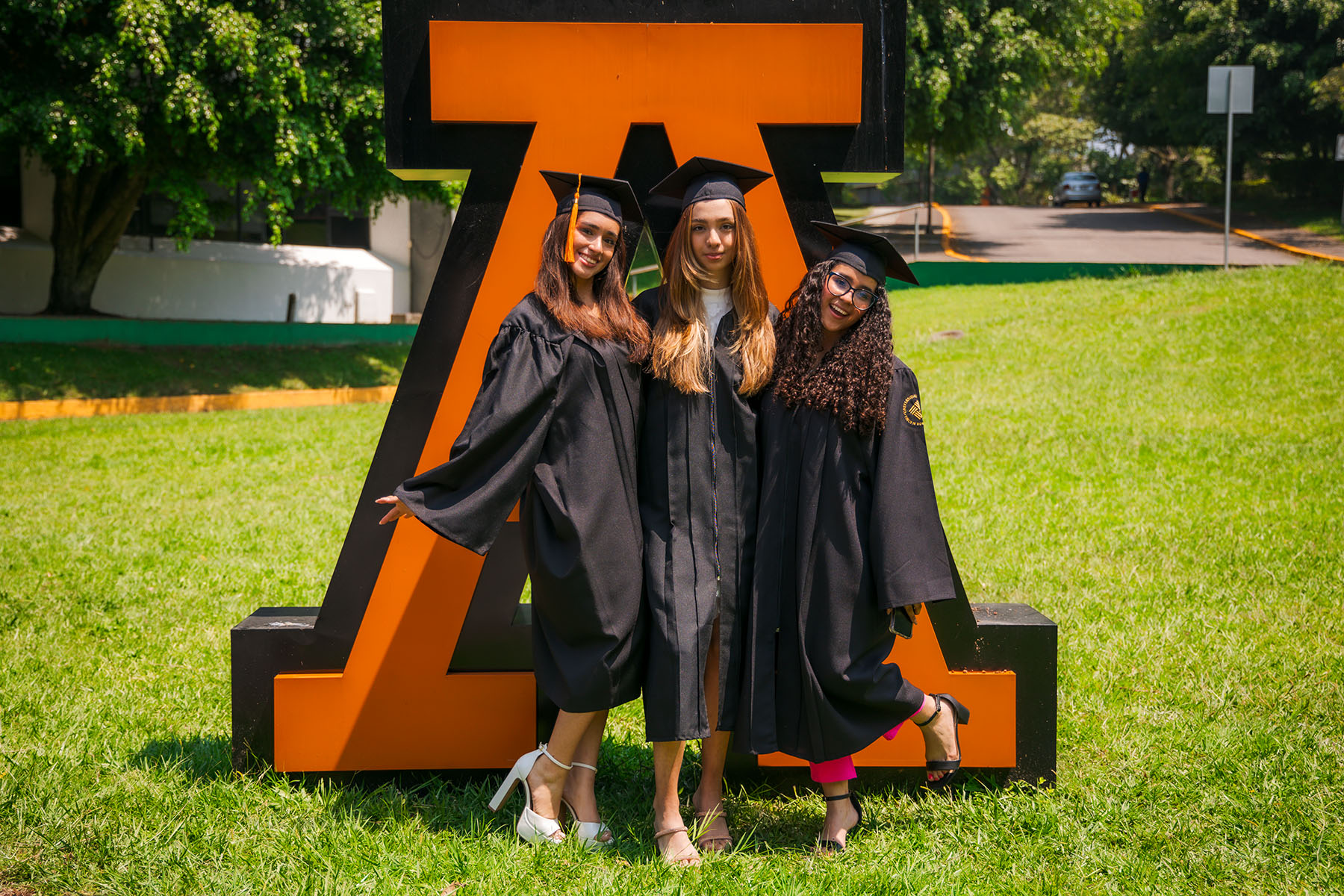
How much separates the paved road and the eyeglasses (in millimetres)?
17132

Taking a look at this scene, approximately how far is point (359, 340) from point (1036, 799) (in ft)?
54.7

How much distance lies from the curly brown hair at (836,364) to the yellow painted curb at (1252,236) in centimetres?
1606

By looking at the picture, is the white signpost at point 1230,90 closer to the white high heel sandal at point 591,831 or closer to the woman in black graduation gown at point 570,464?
the woman in black graduation gown at point 570,464

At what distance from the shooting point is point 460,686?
365cm

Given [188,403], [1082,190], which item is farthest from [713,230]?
[1082,190]

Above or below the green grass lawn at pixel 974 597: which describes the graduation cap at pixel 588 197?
above

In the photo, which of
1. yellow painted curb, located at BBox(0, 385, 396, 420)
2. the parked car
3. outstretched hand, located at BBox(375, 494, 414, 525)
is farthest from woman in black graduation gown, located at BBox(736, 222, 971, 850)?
the parked car

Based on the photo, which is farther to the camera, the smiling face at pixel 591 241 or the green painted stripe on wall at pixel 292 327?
the green painted stripe on wall at pixel 292 327

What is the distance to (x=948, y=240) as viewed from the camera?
2650 cm

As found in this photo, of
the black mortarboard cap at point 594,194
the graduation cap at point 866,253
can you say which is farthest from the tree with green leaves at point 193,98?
the graduation cap at point 866,253

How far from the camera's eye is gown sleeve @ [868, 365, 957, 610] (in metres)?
3.06

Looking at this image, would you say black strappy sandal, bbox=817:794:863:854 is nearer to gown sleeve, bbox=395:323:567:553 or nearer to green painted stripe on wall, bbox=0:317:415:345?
gown sleeve, bbox=395:323:567:553

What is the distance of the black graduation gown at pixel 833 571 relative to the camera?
122 inches

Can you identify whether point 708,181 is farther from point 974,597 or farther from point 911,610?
point 974,597
